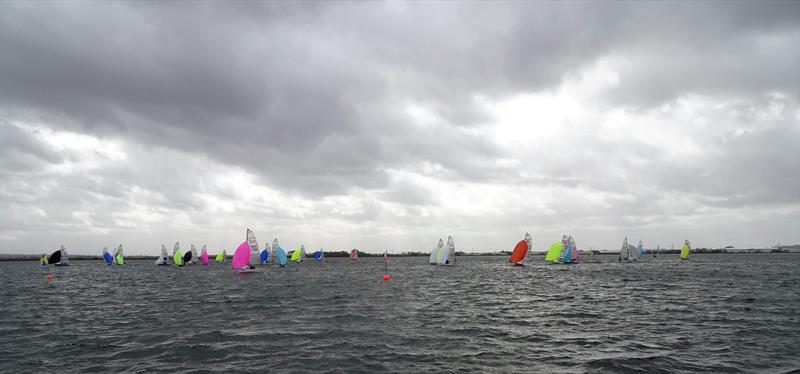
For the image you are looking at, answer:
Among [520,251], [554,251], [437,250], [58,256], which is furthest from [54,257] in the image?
[554,251]

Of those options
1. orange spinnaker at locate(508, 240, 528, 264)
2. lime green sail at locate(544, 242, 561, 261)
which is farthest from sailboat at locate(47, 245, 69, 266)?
lime green sail at locate(544, 242, 561, 261)

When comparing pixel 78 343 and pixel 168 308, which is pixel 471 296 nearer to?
pixel 168 308

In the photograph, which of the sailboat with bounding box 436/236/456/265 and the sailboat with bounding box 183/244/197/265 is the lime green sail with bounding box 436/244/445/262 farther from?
the sailboat with bounding box 183/244/197/265

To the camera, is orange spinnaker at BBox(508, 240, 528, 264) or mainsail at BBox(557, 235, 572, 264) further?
mainsail at BBox(557, 235, 572, 264)

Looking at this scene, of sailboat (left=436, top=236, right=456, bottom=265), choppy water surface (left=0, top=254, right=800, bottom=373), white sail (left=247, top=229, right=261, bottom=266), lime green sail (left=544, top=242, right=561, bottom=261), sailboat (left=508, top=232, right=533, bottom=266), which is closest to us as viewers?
choppy water surface (left=0, top=254, right=800, bottom=373)

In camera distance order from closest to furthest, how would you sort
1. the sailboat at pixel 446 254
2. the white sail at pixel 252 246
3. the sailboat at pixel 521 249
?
the white sail at pixel 252 246, the sailboat at pixel 521 249, the sailboat at pixel 446 254

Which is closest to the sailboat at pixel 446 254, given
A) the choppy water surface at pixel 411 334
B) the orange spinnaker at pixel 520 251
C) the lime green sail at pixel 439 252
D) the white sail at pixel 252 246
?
the lime green sail at pixel 439 252

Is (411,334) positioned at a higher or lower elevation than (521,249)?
lower

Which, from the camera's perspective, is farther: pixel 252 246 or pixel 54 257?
pixel 54 257

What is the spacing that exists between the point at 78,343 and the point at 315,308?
13.5 metres

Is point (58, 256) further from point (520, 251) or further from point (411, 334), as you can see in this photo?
point (411, 334)

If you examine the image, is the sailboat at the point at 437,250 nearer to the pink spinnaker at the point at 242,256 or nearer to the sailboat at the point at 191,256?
the pink spinnaker at the point at 242,256

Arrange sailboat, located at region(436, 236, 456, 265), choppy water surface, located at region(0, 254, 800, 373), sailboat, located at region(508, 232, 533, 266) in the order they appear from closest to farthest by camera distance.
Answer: choppy water surface, located at region(0, 254, 800, 373) < sailboat, located at region(508, 232, 533, 266) < sailboat, located at region(436, 236, 456, 265)

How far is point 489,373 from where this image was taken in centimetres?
1444
